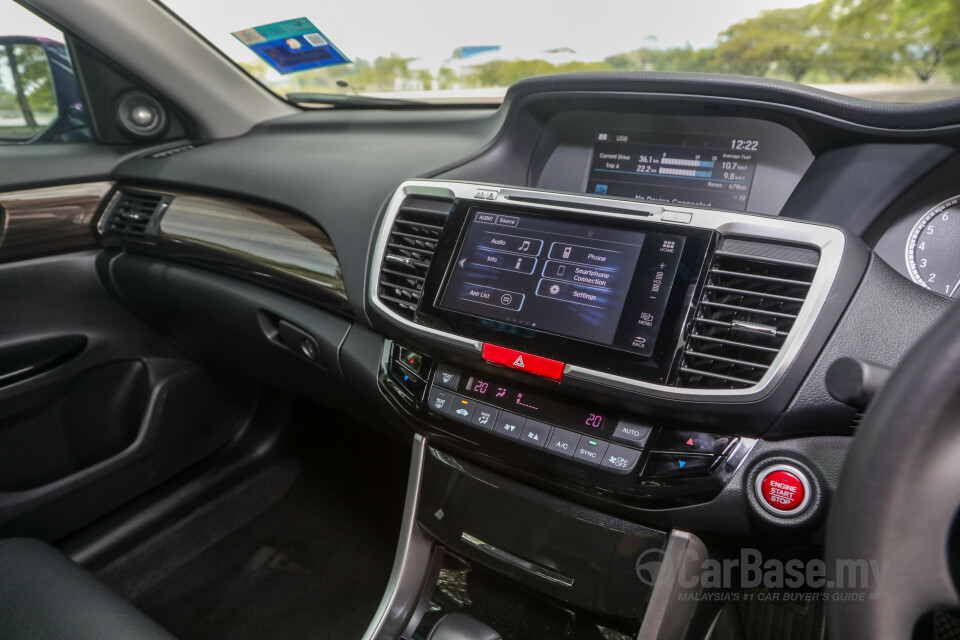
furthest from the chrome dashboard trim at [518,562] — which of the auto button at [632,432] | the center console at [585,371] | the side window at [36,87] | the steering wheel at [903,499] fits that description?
the side window at [36,87]

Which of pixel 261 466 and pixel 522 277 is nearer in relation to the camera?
pixel 522 277

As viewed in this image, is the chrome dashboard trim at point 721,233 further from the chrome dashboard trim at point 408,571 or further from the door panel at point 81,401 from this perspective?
the door panel at point 81,401

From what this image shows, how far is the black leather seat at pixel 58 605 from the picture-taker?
3.05 feet

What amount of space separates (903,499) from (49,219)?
67.7 inches

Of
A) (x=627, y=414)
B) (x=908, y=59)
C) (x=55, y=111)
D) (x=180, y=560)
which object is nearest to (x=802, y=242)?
(x=627, y=414)

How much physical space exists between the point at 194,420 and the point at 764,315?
5.26 feet

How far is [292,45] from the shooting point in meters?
1.56

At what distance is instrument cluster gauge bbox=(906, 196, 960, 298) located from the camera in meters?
0.88

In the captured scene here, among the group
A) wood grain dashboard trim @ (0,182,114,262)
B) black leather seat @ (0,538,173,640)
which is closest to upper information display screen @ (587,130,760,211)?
black leather seat @ (0,538,173,640)

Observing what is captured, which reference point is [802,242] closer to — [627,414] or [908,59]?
[627,414]

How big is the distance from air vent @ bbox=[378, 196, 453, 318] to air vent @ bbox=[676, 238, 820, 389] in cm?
42

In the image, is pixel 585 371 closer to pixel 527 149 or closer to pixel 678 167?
pixel 678 167

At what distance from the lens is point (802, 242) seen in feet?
2.46
